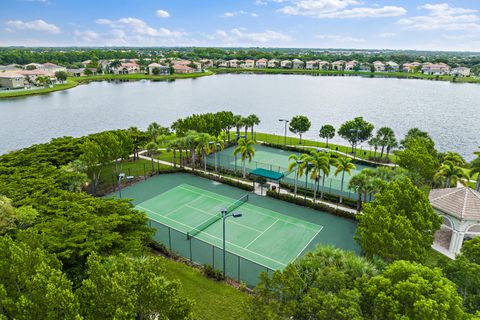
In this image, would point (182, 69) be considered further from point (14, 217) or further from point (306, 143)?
point (14, 217)

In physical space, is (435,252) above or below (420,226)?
below

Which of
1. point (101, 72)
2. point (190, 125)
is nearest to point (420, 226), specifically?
point (190, 125)

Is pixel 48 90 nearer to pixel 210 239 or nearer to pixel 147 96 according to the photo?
pixel 147 96

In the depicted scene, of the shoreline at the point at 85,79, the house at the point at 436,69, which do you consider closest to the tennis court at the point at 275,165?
the shoreline at the point at 85,79

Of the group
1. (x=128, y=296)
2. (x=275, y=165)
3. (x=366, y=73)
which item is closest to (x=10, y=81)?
(x=275, y=165)

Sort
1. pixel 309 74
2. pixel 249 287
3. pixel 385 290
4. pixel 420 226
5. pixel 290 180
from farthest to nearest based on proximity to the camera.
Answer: pixel 309 74, pixel 290 180, pixel 249 287, pixel 420 226, pixel 385 290

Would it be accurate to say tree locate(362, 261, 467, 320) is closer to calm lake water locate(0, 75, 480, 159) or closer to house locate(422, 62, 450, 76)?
calm lake water locate(0, 75, 480, 159)
